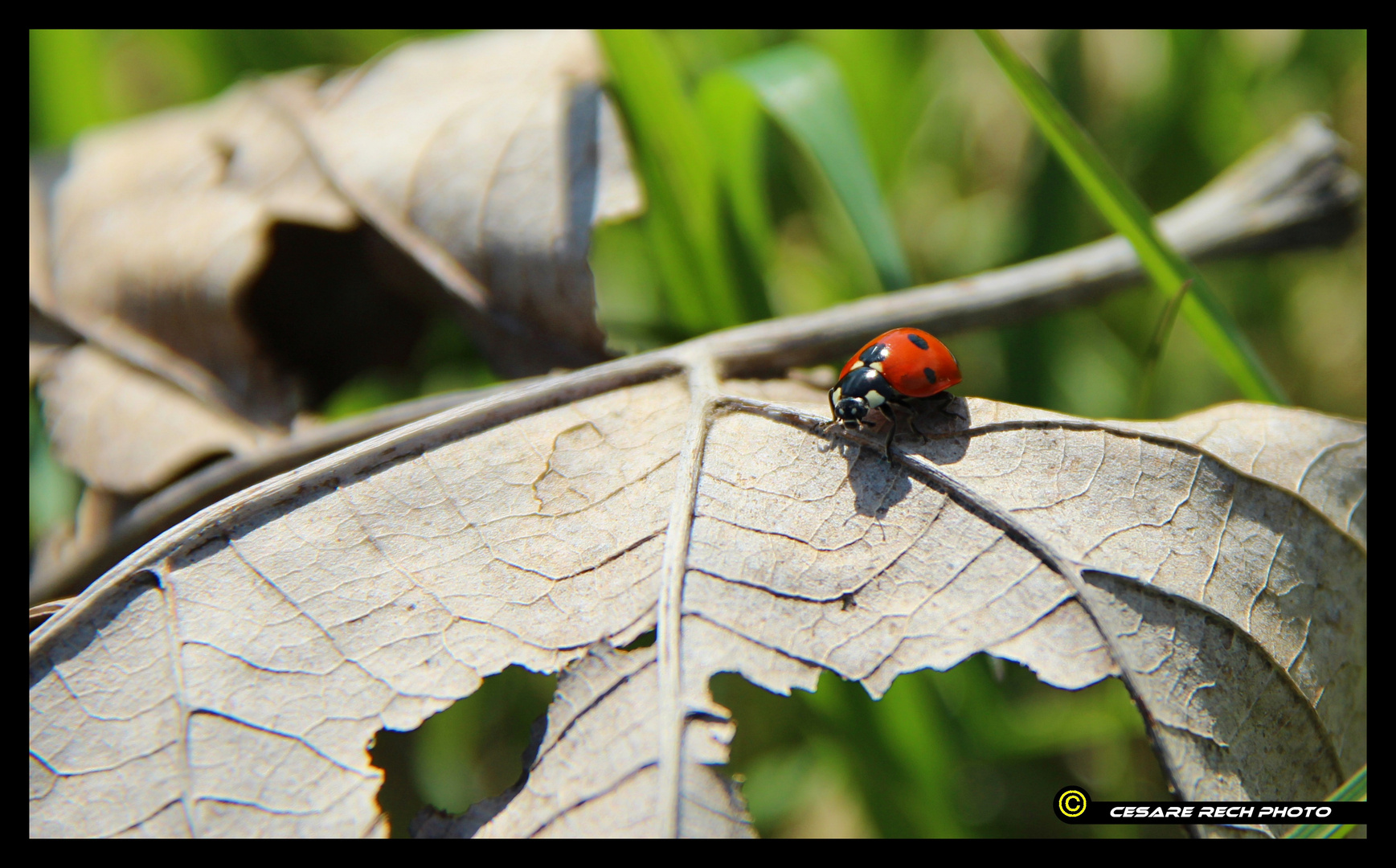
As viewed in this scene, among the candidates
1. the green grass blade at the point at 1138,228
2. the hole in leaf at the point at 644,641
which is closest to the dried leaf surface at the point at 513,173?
the hole in leaf at the point at 644,641

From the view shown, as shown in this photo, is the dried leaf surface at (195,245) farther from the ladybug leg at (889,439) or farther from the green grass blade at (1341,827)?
the green grass blade at (1341,827)

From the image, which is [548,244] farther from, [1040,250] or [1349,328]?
[1349,328]

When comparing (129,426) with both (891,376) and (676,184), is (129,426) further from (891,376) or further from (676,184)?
(891,376)

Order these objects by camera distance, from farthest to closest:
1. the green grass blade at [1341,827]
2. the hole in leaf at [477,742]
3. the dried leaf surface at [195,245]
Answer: the hole in leaf at [477,742], the dried leaf surface at [195,245], the green grass blade at [1341,827]

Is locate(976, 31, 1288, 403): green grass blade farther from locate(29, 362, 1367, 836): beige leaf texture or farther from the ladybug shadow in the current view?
the ladybug shadow

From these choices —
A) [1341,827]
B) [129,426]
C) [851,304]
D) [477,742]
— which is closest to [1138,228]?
[851,304]

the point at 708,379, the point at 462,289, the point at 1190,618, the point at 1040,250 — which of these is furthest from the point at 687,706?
the point at 1040,250

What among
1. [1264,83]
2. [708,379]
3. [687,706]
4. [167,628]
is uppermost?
[1264,83]
